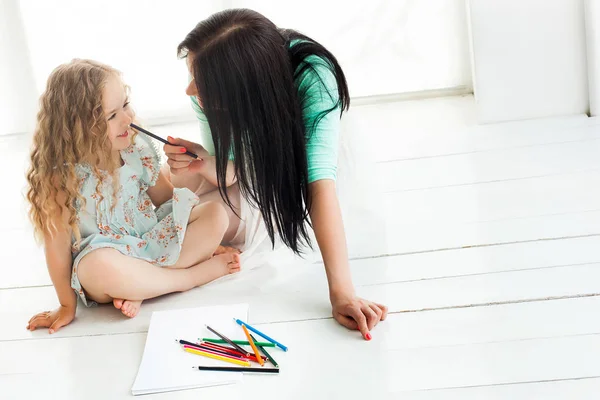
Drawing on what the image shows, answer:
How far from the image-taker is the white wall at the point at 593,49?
2309mm

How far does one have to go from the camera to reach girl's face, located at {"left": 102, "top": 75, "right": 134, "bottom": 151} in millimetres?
1551

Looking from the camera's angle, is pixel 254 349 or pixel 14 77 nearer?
pixel 254 349

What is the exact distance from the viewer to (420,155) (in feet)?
7.64

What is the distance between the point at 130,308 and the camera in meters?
Result: 1.59

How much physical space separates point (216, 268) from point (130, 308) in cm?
21

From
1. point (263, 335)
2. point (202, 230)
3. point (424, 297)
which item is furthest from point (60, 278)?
point (424, 297)

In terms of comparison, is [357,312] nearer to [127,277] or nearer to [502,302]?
[502,302]

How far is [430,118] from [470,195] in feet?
2.33

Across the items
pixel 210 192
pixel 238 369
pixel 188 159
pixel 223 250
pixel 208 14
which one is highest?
pixel 208 14

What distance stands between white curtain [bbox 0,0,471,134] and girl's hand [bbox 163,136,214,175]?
1.32 meters

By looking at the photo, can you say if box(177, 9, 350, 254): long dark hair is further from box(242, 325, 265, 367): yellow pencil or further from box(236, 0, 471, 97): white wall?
box(236, 0, 471, 97): white wall

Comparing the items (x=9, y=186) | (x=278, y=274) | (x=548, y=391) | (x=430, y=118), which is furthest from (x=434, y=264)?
(x=9, y=186)

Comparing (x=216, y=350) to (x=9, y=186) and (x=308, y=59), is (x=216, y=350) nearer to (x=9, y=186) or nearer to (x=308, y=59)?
(x=308, y=59)

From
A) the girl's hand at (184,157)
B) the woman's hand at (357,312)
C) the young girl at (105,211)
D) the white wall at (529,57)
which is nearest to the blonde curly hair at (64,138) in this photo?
the young girl at (105,211)
